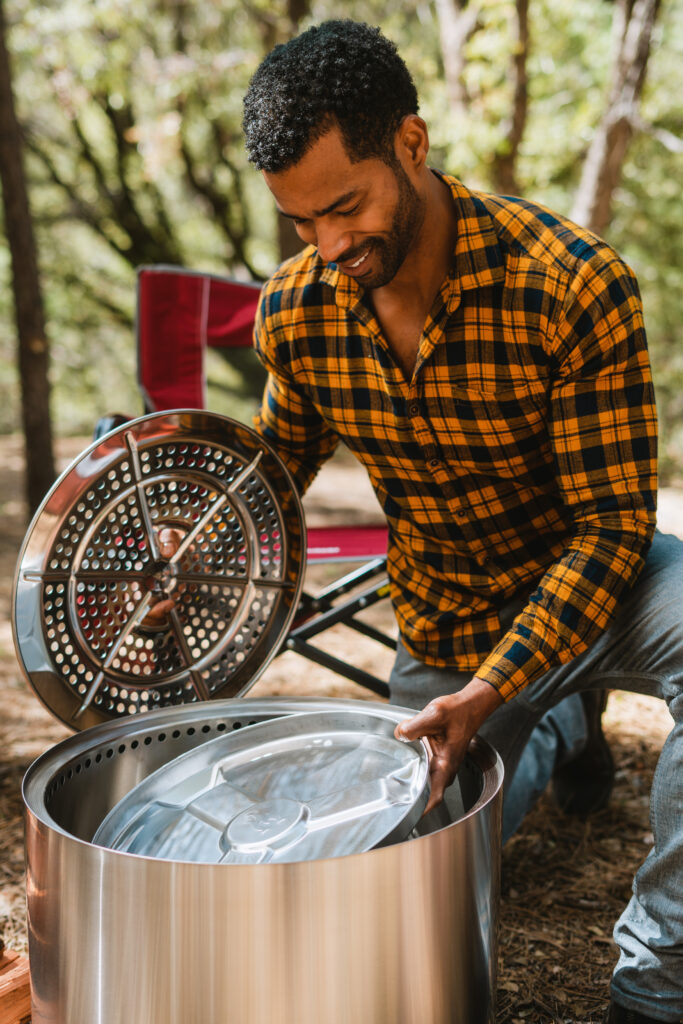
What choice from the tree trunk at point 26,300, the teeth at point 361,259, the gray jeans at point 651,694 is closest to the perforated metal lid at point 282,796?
the gray jeans at point 651,694

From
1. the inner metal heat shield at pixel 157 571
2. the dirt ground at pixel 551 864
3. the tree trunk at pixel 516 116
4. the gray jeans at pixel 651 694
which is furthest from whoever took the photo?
the tree trunk at pixel 516 116

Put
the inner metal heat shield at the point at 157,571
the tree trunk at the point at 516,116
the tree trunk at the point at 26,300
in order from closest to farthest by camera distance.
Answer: the inner metal heat shield at the point at 157,571
the tree trunk at the point at 26,300
the tree trunk at the point at 516,116

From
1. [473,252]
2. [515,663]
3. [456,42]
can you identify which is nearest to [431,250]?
[473,252]

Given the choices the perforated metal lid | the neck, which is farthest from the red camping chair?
the perforated metal lid

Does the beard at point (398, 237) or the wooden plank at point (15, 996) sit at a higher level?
the beard at point (398, 237)

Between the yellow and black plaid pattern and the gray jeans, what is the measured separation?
0.26 ft

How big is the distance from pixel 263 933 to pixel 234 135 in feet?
29.7

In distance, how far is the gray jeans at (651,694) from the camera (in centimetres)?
122

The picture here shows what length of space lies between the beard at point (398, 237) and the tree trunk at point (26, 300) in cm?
365

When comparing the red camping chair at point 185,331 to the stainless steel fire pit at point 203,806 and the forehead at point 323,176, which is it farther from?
the forehead at point 323,176

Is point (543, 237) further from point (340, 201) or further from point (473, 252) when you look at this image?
point (340, 201)

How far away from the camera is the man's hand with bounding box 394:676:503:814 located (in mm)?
1185

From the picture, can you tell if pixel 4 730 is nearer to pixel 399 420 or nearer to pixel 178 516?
pixel 178 516

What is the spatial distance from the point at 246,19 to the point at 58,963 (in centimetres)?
854
